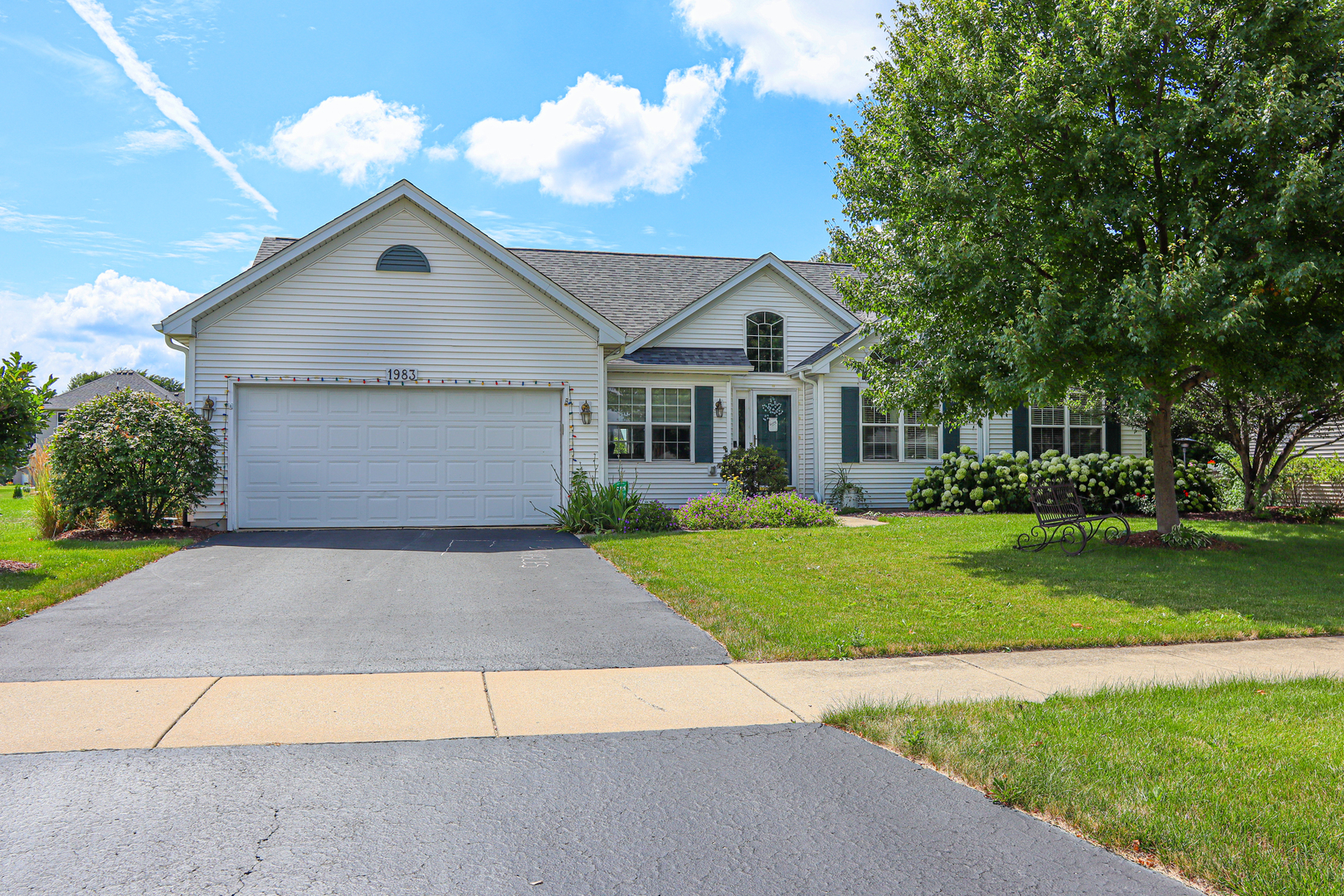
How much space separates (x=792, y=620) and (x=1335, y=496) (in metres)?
16.0

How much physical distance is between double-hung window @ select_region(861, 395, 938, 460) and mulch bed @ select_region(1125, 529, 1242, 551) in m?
6.76

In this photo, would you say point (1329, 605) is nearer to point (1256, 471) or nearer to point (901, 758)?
point (901, 758)

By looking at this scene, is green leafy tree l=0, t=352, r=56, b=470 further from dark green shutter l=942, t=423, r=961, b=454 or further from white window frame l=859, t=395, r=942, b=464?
dark green shutter l=942, t=423, r=961, b=454

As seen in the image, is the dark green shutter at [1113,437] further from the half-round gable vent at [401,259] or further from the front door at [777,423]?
the half-round gable vent at [401,259]

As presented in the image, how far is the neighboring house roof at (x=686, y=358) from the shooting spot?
17188 millimetres

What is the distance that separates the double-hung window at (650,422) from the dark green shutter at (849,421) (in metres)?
3.35

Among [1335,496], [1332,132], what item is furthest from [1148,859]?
[1335,496]

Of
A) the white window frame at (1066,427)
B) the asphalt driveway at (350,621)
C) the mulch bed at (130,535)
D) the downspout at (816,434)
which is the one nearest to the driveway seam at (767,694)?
the asphalt driveway at (350,621)

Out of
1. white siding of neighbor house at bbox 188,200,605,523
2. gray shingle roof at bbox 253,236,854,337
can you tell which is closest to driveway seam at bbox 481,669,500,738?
white siding of neighbor house at bbox 188,200,605,523

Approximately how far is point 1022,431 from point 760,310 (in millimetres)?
6490

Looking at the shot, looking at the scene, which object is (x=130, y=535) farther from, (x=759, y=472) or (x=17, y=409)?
(x=759, y=472)

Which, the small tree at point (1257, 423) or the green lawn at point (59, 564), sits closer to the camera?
the green lawn at point (59, 564)

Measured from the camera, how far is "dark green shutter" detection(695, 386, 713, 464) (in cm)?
1762

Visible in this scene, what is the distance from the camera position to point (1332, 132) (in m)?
9.49
